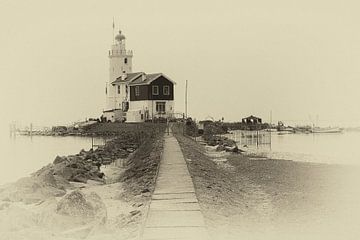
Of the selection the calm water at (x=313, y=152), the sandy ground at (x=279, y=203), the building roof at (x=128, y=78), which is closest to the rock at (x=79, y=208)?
the sandy ground at (x=279, y=203)

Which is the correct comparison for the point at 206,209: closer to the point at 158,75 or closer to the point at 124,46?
the point at 158,75

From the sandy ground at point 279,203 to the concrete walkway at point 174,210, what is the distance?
0.29 metres

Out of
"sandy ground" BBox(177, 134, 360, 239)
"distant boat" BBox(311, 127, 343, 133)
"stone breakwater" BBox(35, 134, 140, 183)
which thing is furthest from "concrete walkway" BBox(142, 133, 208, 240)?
"distant boat" BBox(311, 127, 343, 133)

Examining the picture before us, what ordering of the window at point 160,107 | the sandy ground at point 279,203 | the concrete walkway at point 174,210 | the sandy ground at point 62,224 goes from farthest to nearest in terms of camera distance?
1. the window at point 160,107
2. the sandy ground at point 279,203
3. the sandy ground at point 62,224
4. the concrete walkway at point 174,210

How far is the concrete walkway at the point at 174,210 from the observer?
10614 millimetres

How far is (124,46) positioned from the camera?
210 ft

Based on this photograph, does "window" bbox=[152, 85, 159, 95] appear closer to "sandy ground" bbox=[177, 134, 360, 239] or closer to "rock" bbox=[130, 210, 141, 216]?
"sandy ground" bbox=[177, 134, 360, 239]

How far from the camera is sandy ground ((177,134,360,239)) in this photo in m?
12.2

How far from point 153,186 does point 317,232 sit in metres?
5.24

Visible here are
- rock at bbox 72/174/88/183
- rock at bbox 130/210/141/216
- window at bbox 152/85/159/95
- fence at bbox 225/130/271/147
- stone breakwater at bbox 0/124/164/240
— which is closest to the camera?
stone breakwater at bbox 0/124/164/240

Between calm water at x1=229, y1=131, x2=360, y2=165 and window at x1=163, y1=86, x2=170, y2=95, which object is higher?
window at x1=163, y1=86, x2=170, y2=95

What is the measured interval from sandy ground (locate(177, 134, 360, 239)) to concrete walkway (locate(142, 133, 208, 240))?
0.94ft

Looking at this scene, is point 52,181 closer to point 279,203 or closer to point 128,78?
point 279,203

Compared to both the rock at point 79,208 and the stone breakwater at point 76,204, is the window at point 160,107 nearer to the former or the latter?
the stone breakwater at point 76,204
